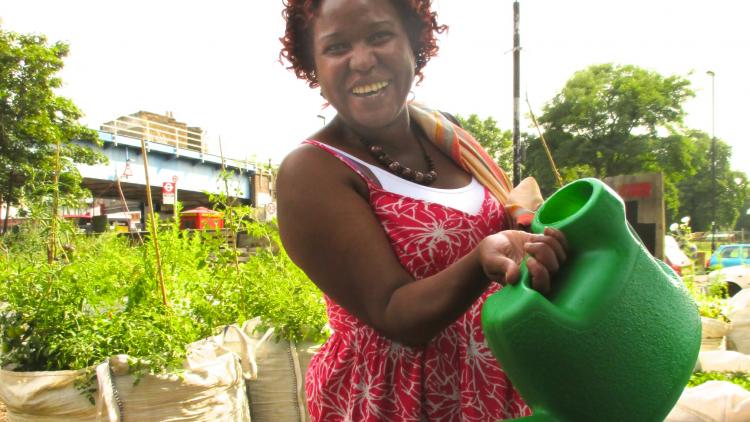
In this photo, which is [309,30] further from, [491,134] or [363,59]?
[491,134]

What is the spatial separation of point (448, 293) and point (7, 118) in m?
15.0

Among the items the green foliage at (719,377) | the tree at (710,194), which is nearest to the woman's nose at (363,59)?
the green foliage at (719,377)

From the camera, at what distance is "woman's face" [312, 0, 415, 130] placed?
1.01m

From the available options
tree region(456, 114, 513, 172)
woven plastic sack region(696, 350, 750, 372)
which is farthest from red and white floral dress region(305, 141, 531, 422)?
tree region(456, 114, 513, 172)

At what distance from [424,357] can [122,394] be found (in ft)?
6.79

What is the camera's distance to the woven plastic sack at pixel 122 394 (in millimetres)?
2605

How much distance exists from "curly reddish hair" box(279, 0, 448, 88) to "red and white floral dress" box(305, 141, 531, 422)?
22 centimetres

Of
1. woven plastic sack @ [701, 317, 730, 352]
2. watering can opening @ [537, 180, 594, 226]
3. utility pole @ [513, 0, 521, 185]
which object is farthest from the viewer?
utility pole @ [513, 0, 521, 185]

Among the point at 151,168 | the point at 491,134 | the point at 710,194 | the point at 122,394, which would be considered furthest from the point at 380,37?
the point at 710,194

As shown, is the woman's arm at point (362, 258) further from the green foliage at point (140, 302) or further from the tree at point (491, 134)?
the tree at point (491, 134)

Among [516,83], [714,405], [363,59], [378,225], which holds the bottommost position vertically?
[714,405]

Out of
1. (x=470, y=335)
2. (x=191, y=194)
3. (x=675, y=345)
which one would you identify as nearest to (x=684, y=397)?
(x=470, y=335)

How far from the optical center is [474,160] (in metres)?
1.20

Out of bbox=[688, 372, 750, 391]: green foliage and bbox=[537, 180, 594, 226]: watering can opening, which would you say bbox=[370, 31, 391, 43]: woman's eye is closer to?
bbox=[537, 180, 594, 226]: watering can opening
